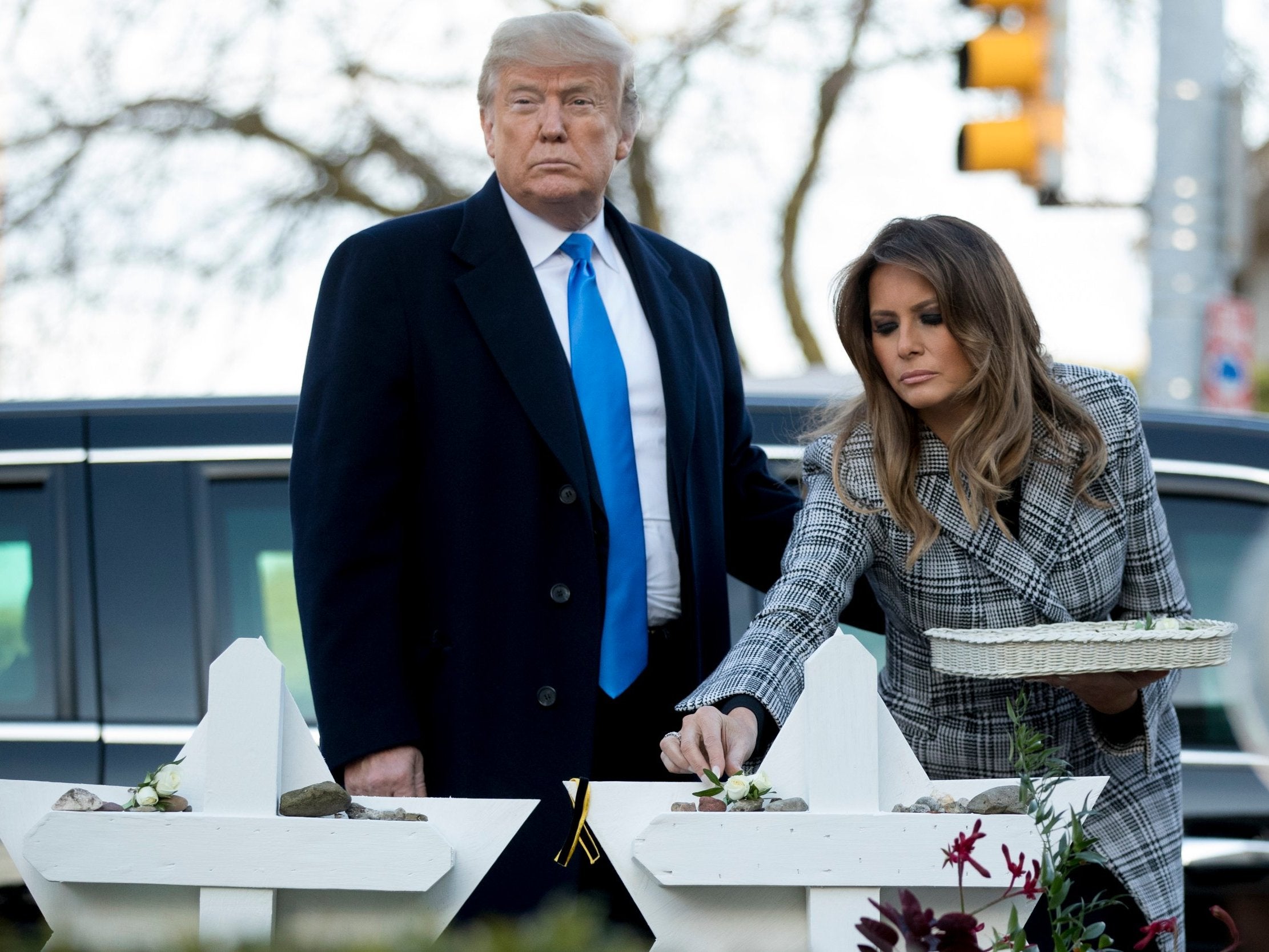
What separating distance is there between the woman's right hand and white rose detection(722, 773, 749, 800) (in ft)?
0.57

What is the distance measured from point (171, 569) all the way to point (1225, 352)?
14.3 ft

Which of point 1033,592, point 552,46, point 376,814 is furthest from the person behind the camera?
point 552,46

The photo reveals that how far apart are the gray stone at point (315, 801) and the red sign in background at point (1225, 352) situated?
493 centimetres

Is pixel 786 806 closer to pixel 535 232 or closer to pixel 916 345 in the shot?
pixel 916 345

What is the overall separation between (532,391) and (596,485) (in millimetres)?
180

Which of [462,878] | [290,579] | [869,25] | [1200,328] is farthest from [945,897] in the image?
[869,25]

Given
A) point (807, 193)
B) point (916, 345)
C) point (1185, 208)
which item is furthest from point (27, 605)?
point (807, 193)

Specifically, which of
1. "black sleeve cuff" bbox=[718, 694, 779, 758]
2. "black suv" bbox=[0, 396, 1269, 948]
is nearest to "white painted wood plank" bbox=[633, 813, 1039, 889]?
"black sleeve cuff" bbox=[718, 694, 779, 758]

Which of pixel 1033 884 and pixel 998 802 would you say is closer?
pixel 1033 884

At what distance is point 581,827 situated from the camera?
1847mm

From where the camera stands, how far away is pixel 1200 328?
6.01 meters

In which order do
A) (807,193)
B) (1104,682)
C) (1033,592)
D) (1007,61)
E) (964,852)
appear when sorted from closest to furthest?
(964,852), (1104,682), (1033,592), (1007,61), (807,193)

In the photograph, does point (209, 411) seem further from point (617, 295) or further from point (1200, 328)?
point (1200, 328)

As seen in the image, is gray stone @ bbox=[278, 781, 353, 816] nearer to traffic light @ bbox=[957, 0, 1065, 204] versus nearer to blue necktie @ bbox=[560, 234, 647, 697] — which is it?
blue necktie @ bbox=[560, 234, 647, 697]
